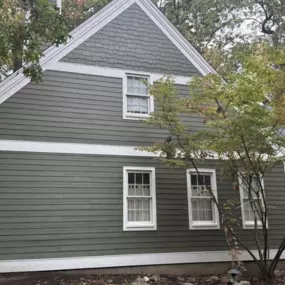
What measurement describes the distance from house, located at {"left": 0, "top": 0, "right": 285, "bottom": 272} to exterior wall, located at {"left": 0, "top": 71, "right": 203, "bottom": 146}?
0.03 m

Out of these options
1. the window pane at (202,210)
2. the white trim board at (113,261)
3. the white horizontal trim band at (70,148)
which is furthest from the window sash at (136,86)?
the white trim board at (113,261)

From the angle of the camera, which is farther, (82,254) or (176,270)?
(176,270)

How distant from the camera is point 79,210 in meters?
9.16

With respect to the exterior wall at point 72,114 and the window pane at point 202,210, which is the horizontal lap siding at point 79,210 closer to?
the window pane at point 202,210

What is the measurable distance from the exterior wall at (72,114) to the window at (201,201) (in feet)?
5.03

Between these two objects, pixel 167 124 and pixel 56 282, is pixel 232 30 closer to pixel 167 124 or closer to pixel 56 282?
pixel 167 124

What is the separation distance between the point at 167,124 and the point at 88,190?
8.57 ft

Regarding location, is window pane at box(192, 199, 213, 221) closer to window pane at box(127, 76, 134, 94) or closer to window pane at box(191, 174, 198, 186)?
window pane at box(191, 174, 198, 186)

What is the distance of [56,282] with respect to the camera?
8.29 meters

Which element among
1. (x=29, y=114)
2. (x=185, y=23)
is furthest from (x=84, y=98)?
(x=185, y=23)

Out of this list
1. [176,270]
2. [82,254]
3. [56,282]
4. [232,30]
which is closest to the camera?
[56,282]

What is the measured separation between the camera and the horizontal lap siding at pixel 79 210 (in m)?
8.63

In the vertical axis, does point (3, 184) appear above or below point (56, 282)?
above

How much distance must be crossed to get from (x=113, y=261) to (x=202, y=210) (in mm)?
2956
